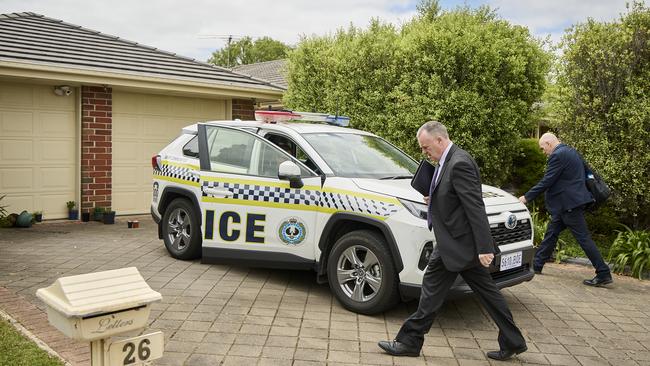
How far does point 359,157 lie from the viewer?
6.45 m

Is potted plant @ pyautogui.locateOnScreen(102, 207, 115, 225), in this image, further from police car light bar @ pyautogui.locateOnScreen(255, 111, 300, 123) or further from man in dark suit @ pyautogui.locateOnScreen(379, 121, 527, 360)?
man in dark suit @ pyautogui.locateOnScreen(379, 121, 527, 360)

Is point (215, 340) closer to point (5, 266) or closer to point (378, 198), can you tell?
point (378, 198)

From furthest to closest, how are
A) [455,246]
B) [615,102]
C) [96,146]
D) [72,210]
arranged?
[96,146] → [72,210] → [615,102] → [455,246]

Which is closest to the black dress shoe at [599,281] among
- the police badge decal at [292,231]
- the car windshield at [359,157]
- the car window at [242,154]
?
the car windshield at [359,157]

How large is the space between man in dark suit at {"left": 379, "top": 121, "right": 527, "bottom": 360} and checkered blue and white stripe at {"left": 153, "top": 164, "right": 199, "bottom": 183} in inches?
139

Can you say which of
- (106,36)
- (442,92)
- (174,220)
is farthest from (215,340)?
(106,36)

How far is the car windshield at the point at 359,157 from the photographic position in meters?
6.12

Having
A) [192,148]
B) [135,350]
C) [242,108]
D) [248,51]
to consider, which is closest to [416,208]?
[135,350]

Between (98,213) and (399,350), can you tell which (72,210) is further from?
(399,350)

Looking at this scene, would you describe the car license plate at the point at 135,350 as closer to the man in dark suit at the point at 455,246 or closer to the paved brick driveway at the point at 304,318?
the paved brick driveway at the point at 304,318

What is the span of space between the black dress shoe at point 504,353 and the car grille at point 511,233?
107 centimetres

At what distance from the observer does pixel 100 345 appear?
10.1ft

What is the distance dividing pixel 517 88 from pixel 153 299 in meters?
7.95

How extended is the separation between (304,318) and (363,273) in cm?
67
